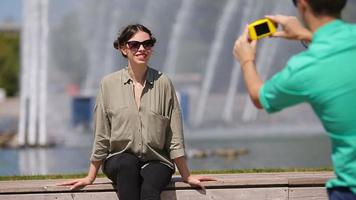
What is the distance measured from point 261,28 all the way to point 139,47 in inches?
62.7

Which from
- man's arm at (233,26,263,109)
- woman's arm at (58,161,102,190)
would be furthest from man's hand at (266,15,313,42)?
woman's arm at (58,161,102,190)

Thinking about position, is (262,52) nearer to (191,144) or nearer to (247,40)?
(191,144)

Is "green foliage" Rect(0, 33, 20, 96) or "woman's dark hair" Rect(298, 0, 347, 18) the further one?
"green foliage" Rect(0, 33, 20, 96)

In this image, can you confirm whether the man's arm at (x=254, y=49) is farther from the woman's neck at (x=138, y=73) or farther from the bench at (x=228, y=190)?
the bench at (x=228, y=190)

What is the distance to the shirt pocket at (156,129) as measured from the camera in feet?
14.8

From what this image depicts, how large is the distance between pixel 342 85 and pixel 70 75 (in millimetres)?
22623

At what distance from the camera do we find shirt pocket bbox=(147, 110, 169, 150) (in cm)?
451

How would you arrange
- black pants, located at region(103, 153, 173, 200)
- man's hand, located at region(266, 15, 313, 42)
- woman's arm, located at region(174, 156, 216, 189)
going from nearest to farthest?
man's hand, located at region(266, 15, 313, 42)
black pants, located at region(103, 153, 173, 200)
woman's arm, located at region(174, 156, 216, 189)

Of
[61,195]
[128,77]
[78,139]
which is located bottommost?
[78,139]

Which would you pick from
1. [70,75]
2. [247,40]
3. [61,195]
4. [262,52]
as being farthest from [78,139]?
[247,40]

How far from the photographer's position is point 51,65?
79.9 ft

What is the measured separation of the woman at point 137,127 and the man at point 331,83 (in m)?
1.82

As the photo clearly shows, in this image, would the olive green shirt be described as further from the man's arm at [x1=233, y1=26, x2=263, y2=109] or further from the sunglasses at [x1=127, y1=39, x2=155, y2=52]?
the man's arm at [x1=233, y1=26, x2=263, y2=109]

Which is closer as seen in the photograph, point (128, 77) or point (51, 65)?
point (128, 77)
